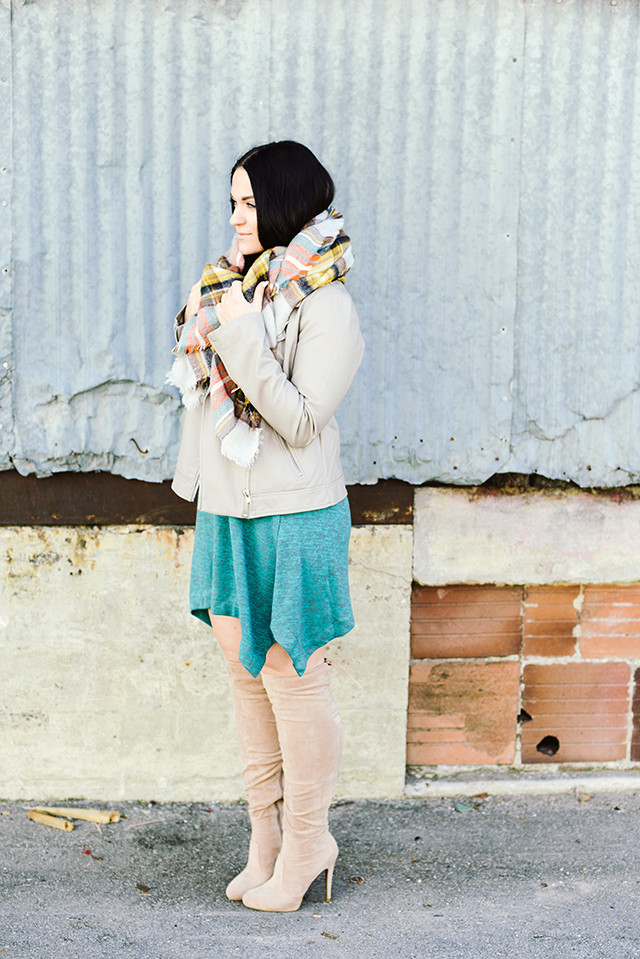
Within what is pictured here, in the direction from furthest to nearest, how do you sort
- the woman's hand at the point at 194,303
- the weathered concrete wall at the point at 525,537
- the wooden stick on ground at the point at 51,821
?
the weathered concrete wall at the point at 525,537 → the wooden stick on ground at the point at 51,821 → the woman's hand at the point at 194,303

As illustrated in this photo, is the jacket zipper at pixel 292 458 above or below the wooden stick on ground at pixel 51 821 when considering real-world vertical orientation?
above

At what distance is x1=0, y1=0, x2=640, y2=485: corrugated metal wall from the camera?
3172 millimetres

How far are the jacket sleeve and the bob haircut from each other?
8.3 inches

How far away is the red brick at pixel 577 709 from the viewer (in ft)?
11.9

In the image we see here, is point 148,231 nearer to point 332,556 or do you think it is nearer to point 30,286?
point 30,286

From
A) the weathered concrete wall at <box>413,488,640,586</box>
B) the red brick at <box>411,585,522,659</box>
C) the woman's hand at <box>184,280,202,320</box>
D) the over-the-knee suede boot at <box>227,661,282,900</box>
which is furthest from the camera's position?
the red brick at <box>411,585,522,659</box>

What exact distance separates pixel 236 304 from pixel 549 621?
1856 millimetres

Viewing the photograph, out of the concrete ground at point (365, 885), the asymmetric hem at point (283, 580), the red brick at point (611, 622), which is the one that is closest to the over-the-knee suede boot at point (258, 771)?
the concrete ground at point (365, 885)

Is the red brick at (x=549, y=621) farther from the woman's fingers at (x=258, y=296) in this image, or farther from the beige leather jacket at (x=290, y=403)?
the woman's fingers at (x=258, y=296)

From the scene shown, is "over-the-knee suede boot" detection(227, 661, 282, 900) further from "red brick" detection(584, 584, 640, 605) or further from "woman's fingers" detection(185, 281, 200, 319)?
"red brick" detection(584, 584, 640, 605)

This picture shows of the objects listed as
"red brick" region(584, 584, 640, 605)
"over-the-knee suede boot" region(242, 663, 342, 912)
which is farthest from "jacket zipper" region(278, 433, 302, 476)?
"red brick" region(584, 584, 640, 605)

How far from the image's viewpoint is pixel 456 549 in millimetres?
3465

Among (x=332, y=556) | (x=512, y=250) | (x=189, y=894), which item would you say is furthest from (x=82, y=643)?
(x=512, y=250)

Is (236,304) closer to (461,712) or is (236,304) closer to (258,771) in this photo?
(258,771)
